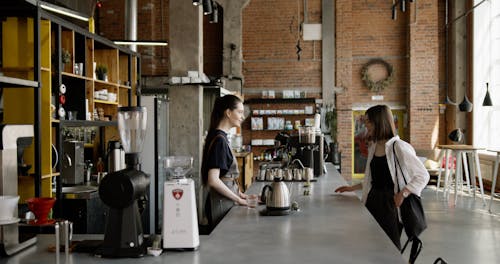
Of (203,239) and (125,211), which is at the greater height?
(125,211)

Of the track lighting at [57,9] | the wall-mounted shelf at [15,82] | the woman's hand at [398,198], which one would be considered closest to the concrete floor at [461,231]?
the woman's hand at [398,198]

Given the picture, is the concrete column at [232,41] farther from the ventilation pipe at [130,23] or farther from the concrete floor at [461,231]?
the concrete floor at [461,231]

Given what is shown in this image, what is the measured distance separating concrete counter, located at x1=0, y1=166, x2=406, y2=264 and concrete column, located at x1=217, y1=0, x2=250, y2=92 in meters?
10.3

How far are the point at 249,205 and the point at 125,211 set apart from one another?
4.89 feet

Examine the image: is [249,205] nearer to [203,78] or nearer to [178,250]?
[178,250]

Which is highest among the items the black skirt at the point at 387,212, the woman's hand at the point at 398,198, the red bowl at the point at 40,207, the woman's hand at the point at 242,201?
the red bowl at the point at 40,207

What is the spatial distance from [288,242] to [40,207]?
1195 mm

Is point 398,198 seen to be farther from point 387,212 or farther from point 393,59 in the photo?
point 393,59

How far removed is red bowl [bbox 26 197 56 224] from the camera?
2289 mm

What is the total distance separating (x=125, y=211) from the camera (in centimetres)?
226

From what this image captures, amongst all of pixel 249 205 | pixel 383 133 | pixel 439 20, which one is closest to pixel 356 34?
pixel 439 20

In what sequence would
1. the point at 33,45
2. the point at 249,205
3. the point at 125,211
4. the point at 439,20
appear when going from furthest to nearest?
the point at 439,20 < the point at 33,45 < the point at 249,205 < the point at 125,211

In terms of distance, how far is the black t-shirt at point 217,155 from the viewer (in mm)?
3648

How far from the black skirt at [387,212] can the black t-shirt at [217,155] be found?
4.14 feet
